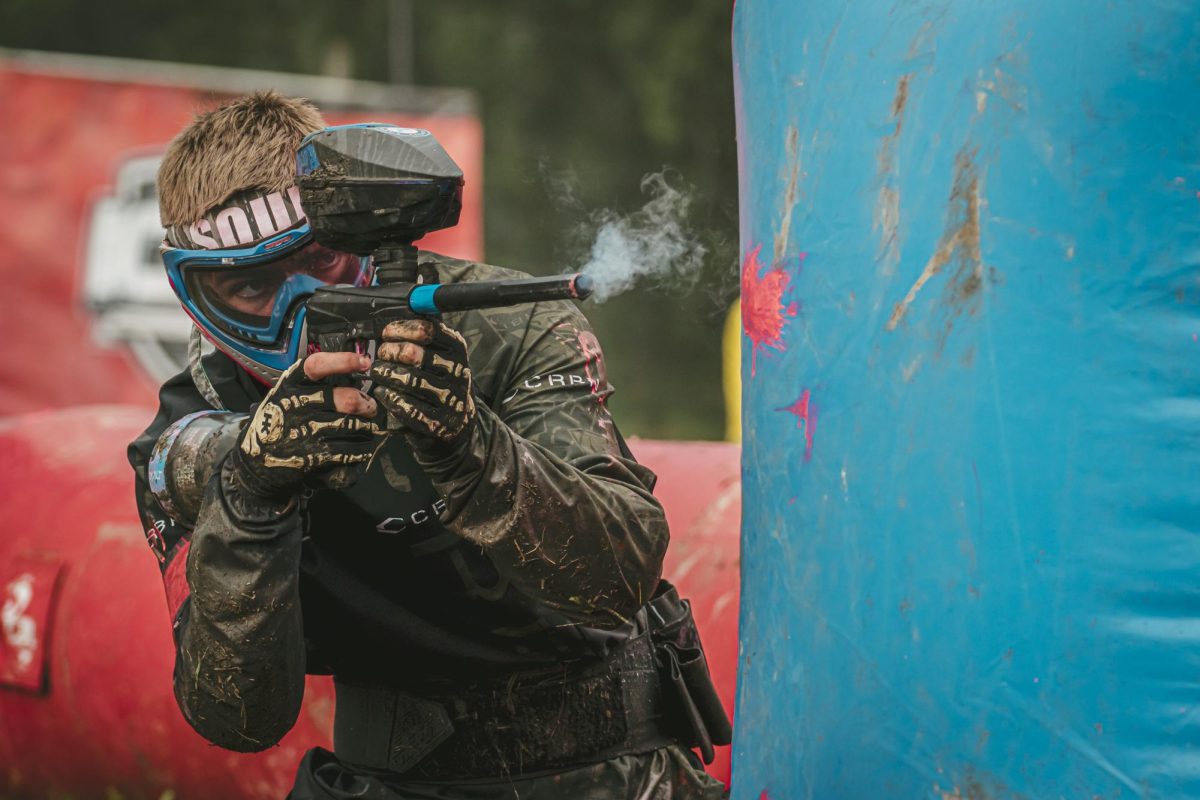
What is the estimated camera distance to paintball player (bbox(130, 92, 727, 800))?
7.84 feet

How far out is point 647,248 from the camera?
9.40 ft

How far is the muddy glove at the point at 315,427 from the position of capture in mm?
2191

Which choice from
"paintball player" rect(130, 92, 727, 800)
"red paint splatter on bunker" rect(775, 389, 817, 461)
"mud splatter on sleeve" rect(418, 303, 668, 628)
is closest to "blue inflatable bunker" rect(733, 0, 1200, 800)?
"red paint splatter on bunker" rect(775, 389, 817, 461)

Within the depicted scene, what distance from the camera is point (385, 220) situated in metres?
2.21

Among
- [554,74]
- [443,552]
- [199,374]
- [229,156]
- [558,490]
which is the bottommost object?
[443,552]

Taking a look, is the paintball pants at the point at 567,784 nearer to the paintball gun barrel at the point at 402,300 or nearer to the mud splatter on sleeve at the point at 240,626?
the mud splatter on sleeve at the point at 240,626

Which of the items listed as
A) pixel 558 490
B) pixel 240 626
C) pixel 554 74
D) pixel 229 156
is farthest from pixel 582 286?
pixel 554 74

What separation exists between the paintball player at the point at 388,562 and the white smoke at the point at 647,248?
0.36 feet

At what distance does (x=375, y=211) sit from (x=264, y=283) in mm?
601

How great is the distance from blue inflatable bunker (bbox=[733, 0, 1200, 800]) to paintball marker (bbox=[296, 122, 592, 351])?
1.72 feet

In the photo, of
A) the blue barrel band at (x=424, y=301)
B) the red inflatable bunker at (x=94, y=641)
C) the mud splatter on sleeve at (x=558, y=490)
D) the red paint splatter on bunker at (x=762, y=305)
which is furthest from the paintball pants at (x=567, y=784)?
the red inflatable bunker at (x=94, y=641)

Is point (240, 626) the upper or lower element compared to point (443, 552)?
lower

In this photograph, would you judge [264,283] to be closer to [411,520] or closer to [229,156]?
[229,156]

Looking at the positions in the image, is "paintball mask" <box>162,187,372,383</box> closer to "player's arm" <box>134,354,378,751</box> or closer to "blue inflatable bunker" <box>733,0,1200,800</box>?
"player's arm" <box>134,354,378,751</box>
